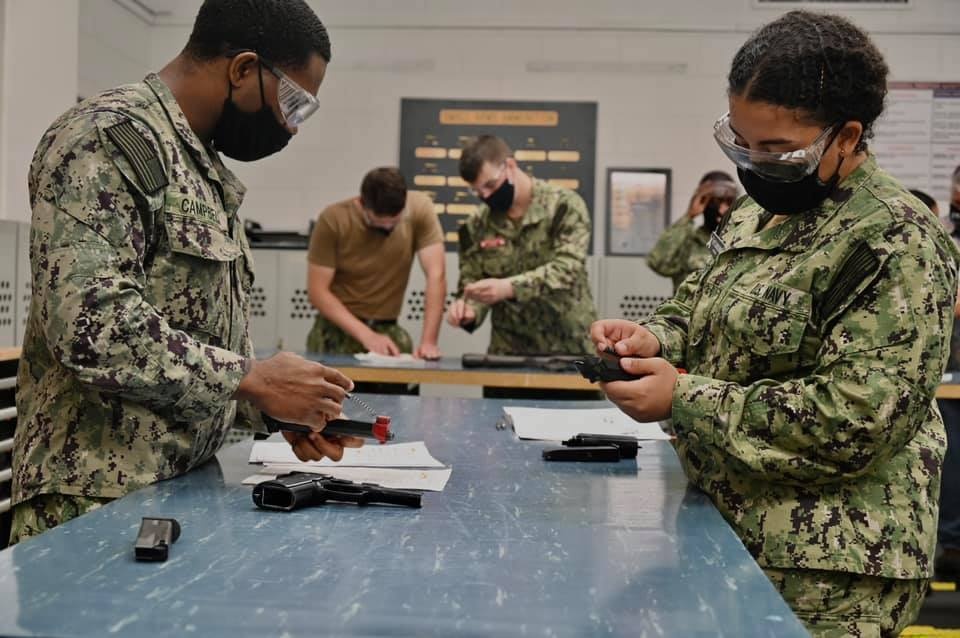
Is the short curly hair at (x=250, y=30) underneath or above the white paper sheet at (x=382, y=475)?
above

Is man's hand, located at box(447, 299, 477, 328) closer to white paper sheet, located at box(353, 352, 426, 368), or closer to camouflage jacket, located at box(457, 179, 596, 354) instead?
camouflage jacket, located at box(457, 179, 596, 354)

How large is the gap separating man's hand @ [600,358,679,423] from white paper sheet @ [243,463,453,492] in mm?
315

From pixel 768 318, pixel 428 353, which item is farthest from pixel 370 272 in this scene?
pixel 768 318

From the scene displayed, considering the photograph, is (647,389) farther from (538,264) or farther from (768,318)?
(538,264)

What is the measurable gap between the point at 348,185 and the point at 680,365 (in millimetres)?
4429

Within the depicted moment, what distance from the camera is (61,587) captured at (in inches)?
35.9

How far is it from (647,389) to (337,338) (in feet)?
9.86

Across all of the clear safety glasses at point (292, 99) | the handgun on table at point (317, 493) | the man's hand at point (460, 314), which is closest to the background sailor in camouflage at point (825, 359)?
the handgun on table at point (317, 493)

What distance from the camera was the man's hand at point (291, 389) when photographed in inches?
51.5

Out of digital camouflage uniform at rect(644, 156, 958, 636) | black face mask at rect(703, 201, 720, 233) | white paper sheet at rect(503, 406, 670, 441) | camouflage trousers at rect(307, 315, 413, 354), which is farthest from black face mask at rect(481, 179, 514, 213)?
digital camouflage uniform at rect(644, 156, 958, 636)

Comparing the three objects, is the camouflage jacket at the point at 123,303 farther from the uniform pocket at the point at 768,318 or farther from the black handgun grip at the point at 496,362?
the black handgun grip at the point at 496,362

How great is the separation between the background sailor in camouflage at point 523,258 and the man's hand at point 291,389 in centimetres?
222

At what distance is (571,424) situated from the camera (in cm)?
202

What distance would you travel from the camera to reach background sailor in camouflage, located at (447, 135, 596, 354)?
367cm
